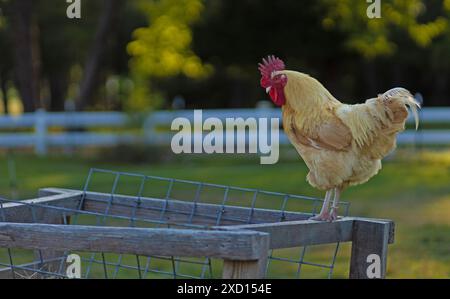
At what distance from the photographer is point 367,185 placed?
13.4 meters

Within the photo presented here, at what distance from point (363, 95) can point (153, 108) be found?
20993mm

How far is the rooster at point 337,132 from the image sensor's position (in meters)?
4.06

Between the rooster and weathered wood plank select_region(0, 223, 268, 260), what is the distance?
87cm

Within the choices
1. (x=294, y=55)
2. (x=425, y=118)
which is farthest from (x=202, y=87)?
(x=425, y=118)

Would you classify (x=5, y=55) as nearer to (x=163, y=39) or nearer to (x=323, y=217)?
(x=163, y=39)

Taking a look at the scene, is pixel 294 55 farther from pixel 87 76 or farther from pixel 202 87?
pixel 202 87

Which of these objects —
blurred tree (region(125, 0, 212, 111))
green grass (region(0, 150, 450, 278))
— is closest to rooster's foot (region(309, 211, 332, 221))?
green grass (region(0, 150, 450, 278))

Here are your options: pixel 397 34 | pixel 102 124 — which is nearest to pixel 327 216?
pixel 102 124

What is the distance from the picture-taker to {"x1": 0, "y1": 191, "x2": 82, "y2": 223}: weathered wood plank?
14.8 feet

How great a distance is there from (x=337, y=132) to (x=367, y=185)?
9504mm

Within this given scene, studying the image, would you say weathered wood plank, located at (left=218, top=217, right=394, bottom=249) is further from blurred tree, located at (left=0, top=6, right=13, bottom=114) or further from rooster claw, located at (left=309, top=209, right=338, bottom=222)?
blurred tree, located at (left=0, top=6, right=13, bottom=114)

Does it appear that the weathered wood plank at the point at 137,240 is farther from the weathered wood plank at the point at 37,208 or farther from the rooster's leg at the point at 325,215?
the rooster's leg at the point at 325,215

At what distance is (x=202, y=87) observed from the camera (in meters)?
37.3

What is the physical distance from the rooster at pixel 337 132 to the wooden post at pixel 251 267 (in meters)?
0.81
